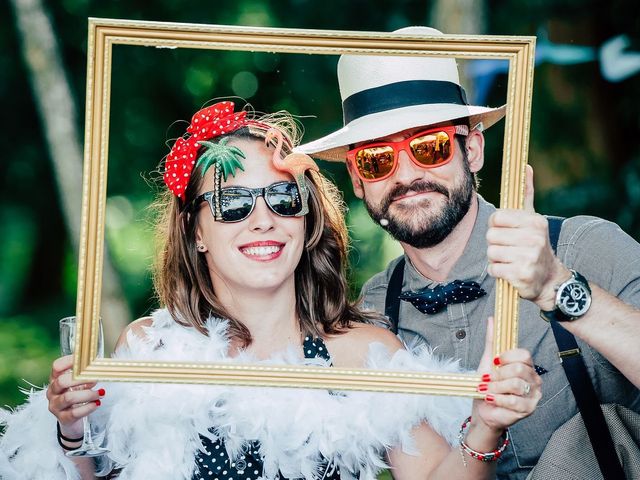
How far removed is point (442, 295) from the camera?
2.41 m

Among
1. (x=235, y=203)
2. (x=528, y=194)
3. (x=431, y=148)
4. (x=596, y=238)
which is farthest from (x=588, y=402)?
(x=235, y=203)

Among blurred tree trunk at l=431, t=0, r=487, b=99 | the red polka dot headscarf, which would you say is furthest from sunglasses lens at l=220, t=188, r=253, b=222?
blurred tree trunk at l=431, t=0, r=487, b=99

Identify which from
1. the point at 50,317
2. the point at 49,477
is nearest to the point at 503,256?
the point at 49,477

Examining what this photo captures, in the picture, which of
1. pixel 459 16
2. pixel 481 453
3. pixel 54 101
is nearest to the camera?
pixel 481 453

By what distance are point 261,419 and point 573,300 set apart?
0.91 metres

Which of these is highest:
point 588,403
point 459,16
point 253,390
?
point 459,16

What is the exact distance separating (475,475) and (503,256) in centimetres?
59

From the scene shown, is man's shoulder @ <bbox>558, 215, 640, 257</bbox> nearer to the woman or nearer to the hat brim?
the hat brim

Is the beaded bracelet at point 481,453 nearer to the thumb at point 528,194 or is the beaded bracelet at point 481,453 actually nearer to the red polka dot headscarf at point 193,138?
the thumb at point 528,194

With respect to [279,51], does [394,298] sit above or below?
below

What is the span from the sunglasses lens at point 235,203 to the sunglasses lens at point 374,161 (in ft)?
1.18

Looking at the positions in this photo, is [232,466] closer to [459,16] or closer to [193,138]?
[193,138]

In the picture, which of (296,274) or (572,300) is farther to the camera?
(296,274)

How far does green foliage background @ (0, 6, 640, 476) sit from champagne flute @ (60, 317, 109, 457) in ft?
0.74
